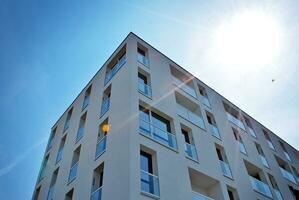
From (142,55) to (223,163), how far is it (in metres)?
8.13

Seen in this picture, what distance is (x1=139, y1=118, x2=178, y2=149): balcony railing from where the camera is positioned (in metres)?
12.0

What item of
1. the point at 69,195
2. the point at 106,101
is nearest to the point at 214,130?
the point at 106,101

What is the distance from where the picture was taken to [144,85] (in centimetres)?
1431

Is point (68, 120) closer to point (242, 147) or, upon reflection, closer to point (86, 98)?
point (86, 98)

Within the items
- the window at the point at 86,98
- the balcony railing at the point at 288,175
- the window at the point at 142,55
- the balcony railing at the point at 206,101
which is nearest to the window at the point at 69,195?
the window at the point at 86,98

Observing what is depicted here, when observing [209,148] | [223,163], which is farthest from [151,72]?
[223,163]

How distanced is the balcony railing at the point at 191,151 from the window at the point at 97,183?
14.0ft

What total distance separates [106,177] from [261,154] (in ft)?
49.6

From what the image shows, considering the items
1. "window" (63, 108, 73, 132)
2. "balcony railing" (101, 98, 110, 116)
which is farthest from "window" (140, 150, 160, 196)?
"window" (63, 108, 73, 132)

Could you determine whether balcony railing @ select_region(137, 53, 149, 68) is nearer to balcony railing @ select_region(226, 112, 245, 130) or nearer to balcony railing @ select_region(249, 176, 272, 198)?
balcony railing @ select_region(226, 112, 245, 130)

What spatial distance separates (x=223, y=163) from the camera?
15.1 meters

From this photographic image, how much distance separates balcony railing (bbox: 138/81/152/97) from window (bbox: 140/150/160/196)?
3.53 m

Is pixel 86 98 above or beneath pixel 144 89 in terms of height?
above

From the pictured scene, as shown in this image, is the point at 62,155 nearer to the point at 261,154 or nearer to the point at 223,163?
the point at 223,163
